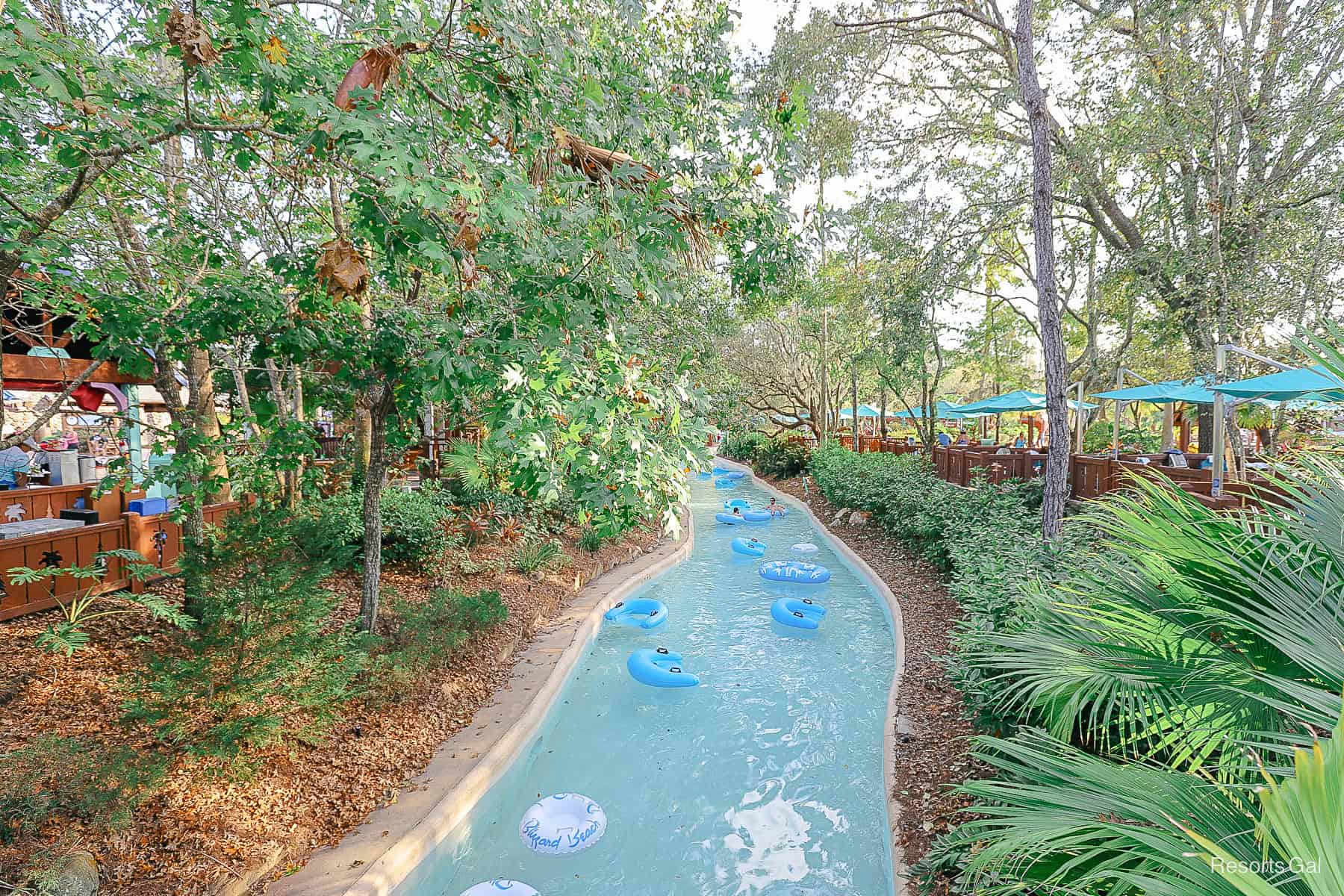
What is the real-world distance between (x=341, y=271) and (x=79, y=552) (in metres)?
6.42

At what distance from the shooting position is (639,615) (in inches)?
390

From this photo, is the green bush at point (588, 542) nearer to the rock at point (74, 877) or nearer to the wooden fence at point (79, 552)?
the wooden fence at point (79, 552)

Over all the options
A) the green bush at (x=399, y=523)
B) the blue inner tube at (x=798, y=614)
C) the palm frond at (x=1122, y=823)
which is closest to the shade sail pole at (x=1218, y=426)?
the blue inner tube at (x=798, y=614)

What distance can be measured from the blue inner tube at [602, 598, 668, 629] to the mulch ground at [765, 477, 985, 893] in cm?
387

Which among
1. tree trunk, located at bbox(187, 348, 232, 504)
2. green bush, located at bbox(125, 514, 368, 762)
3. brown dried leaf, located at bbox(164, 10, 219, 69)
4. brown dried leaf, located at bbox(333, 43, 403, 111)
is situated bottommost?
green bush, located at bbox(125, 514, 368, 762)

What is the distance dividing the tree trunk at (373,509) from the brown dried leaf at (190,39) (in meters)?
3.52

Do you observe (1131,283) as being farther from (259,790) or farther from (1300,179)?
(259,790)

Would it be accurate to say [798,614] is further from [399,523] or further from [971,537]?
[399,523]

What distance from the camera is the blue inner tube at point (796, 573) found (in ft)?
39.1

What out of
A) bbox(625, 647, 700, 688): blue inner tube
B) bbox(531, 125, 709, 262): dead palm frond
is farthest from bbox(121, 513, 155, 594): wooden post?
bbox(531, 125, 709, 262): dead palm frond

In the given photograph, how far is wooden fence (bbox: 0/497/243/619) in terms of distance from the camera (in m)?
5.71

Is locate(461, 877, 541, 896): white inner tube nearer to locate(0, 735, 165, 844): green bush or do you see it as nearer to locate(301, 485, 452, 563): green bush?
locate(0, 735, 165, 844): green bush

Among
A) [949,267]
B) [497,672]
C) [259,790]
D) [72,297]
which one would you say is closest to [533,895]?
[259,790]

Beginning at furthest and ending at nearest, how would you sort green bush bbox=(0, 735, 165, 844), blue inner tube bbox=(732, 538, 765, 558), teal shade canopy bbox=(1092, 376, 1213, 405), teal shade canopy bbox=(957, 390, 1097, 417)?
teal shade canopy bbox=(957, 390, 1097, 417), blue inner tube bbox=(732, 538, 765, 558), teal shade canopy bbox=(1092, 376, 1213, 405), green bush bbox=(0, 735, 165, 844)
